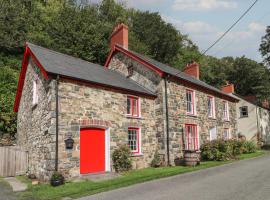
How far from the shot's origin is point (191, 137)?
64.4ft

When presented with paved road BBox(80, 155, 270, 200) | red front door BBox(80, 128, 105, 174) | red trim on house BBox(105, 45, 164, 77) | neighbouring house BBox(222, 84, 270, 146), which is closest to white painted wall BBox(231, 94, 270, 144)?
neighbouring house BBox(222, 84, 270, 146)

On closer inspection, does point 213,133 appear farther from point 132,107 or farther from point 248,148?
point 132,107

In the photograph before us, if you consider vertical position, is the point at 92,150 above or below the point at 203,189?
above

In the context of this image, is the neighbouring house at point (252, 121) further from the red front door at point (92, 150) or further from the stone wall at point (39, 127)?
the stone wall at point (39, 127)

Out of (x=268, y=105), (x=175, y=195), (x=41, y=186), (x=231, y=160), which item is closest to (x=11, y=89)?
(x=41, y=186)

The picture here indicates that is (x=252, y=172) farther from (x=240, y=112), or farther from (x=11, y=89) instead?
(x=240, y=112)

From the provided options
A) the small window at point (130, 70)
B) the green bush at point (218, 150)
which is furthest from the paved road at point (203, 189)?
the small window at point (130, 70)

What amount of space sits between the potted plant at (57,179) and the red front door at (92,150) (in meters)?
1.61

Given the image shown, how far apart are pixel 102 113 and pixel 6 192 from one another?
18.6ft

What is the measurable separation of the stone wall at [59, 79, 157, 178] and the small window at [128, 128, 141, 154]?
319mm

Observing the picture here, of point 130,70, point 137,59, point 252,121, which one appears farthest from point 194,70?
point 252,121

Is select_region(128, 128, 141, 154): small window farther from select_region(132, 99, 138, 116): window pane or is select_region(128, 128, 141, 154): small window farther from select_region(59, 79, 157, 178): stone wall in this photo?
select_region(132, 99, 138, 116): window pane

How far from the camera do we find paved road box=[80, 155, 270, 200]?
836cm

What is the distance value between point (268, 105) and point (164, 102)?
95.5ft
